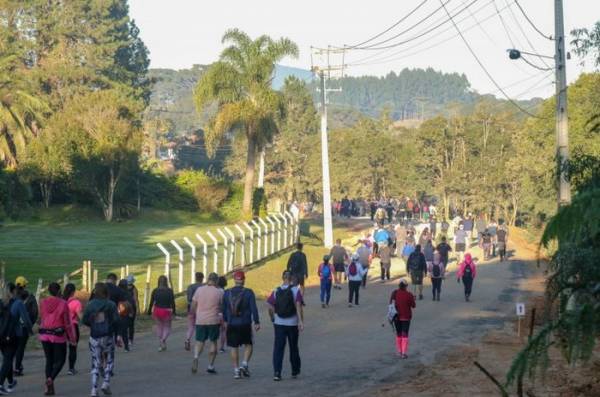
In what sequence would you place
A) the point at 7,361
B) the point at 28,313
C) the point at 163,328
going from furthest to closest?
the point at 163,328 < the point at 28,313 < the point at 7,361

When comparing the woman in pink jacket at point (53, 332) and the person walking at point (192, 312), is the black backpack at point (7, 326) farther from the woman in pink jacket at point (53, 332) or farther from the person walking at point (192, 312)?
the person walking at point (192, 312)

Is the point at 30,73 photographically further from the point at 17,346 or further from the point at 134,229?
the point at 17,346

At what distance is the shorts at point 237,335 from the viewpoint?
16578mm

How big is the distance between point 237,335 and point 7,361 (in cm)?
336

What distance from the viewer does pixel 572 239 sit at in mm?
6375

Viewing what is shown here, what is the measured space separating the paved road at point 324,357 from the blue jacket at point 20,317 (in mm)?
859

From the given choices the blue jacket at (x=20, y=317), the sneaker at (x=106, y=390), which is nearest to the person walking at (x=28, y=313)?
the blue jacket at (x=20, y=317)

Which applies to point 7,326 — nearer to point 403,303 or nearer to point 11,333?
point 11,333

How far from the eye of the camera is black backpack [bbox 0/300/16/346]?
15258mm

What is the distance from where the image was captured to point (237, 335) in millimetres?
16578

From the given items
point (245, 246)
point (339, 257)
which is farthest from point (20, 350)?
point (245, 246)

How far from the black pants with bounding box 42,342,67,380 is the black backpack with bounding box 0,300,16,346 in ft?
2.17

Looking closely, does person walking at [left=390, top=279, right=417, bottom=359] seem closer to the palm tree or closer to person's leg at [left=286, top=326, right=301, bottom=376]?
person's leg at [left=286, top=326, right=301, bottom=376]

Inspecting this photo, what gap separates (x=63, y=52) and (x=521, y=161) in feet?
181
